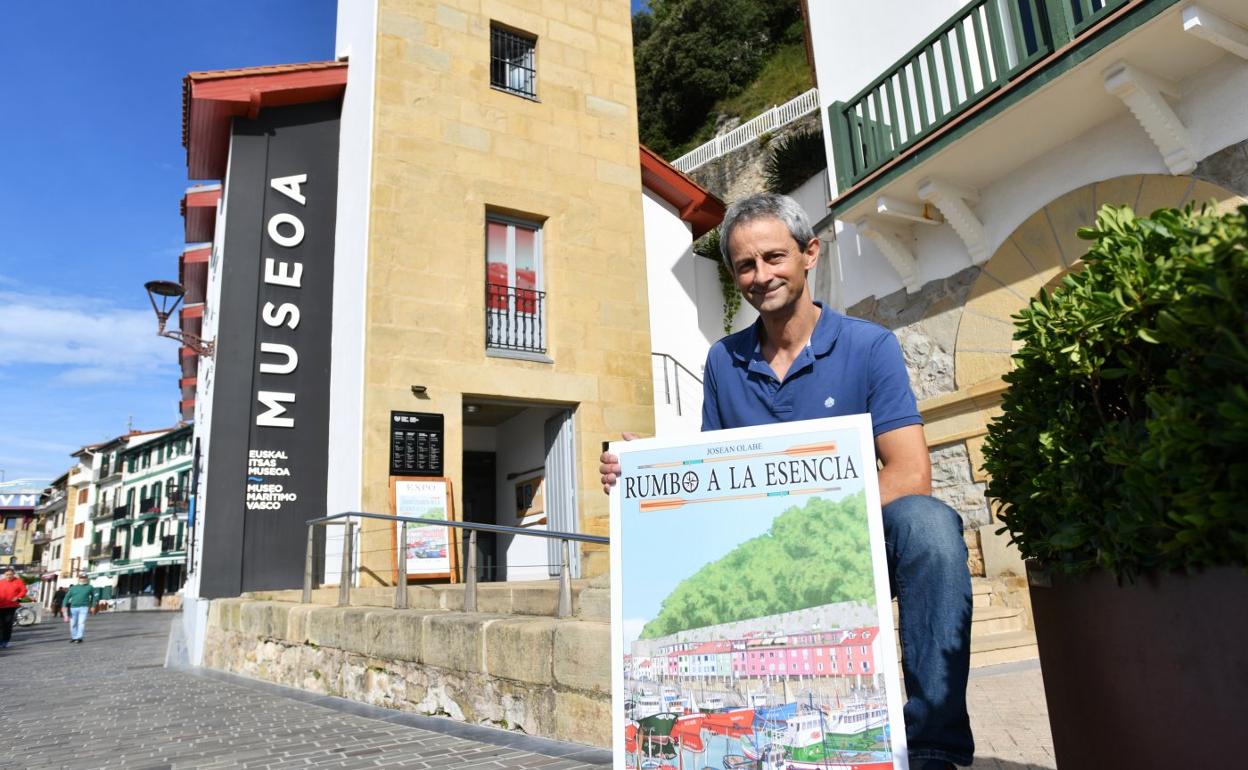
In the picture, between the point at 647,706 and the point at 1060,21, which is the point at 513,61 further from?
the point at 647,706

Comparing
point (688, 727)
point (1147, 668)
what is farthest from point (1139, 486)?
point (688, 727)

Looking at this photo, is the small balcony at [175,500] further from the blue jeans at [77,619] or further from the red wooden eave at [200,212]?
the red wooden eave at [200,212]

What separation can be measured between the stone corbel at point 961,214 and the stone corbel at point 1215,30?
2.11 m

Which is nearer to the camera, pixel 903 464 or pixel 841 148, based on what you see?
pixel 903 464

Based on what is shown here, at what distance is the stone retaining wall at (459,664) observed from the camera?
374cm

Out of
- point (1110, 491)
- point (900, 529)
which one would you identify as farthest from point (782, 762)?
point (1110, 491)

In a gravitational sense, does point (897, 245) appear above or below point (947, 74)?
below

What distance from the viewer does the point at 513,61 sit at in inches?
446

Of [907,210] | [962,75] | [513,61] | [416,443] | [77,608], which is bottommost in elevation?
[77,608]

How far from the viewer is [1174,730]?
1300mm

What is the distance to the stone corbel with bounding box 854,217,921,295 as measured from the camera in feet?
24.6

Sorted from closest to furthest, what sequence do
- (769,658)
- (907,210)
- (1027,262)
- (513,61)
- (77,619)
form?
(769,658), (1027,262), (907,210), (513,61), (77,619)

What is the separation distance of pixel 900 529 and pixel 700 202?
38.1ft

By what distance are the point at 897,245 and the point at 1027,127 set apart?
5.33 feet
